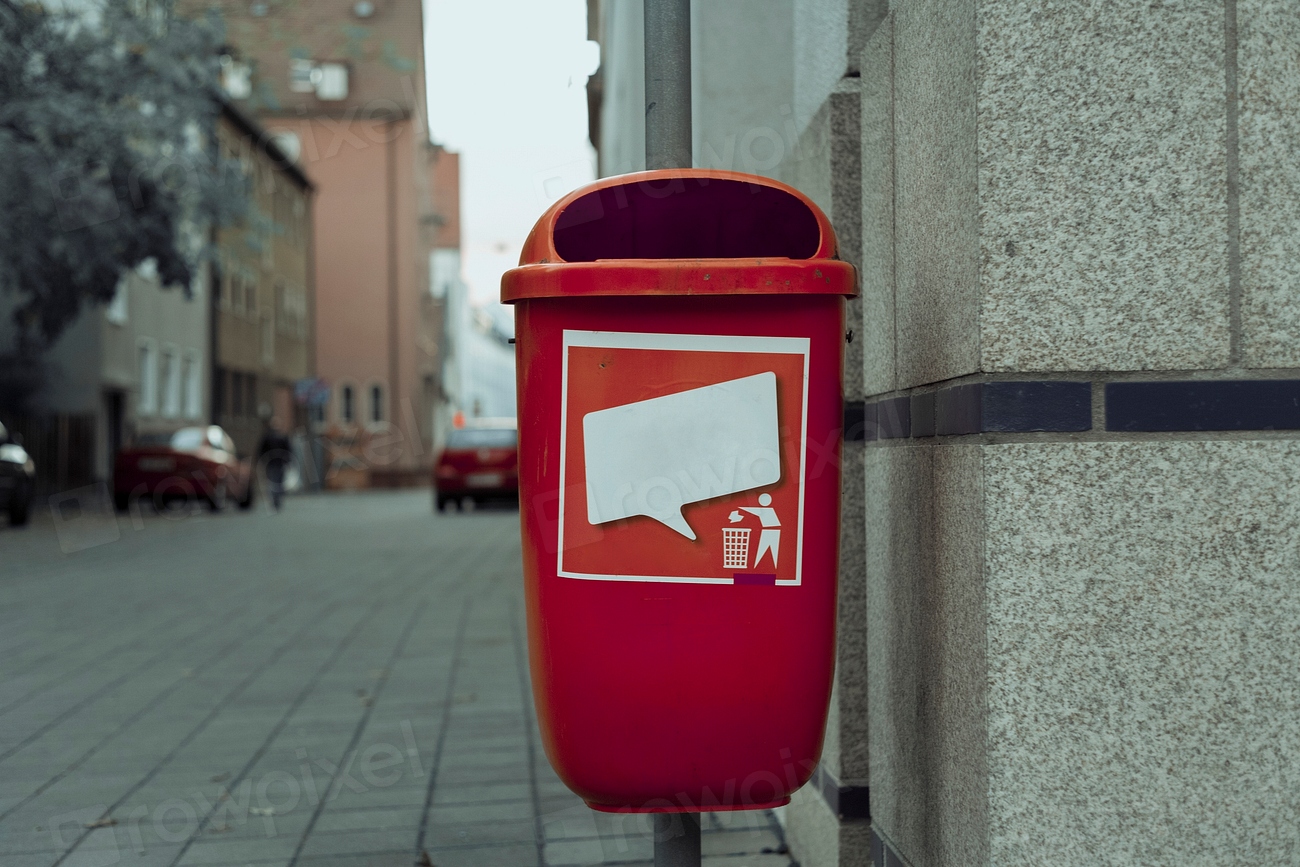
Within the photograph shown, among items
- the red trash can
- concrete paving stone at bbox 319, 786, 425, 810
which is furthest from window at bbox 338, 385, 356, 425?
the red trash can

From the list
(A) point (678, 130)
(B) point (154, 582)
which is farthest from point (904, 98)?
(B) point (154, 582)

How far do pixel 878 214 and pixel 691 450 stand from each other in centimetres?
91

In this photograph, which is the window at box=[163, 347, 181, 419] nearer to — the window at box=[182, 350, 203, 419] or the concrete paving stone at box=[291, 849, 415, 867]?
the window at box=[182, 350, 203, 419]

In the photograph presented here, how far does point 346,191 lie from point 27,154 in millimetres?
31111

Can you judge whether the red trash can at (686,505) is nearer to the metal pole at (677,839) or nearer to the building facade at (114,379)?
the metal pole at (677,839)

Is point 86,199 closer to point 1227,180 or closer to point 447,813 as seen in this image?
point 447,813

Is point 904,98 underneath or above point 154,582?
above

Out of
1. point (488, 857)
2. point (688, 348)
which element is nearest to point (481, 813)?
point (488, 857)

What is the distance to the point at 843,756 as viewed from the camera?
304 centimetres

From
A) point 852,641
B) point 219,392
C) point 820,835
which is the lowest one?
point 820,835

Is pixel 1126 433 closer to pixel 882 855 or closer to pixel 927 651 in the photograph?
pixel 927 651

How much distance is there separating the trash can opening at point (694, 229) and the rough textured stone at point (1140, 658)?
2.58 ft

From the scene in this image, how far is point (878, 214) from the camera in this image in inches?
114

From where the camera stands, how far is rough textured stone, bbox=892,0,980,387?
7.23ft
